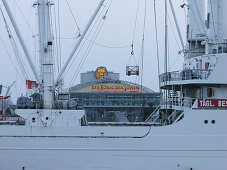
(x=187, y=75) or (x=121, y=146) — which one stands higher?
(x=187, y=75)

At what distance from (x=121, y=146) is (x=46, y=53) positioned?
631 centimetres

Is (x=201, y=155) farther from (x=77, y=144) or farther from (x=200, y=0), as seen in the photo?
(x=200, y=0)

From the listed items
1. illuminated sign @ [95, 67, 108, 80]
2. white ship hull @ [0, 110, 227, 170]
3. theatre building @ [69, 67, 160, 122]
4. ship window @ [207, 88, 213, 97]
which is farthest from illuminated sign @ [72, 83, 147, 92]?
white ship hull @ [0, 110, 227, 170]

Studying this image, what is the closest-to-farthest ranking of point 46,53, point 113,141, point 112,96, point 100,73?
point 113,141 → point 46,53 → point 112,96 → point 100,73

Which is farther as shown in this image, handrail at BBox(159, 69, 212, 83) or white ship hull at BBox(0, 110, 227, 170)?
handrail at BBox(159, 69, 212, 83)

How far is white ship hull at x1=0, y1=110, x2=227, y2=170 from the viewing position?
58.2 ft

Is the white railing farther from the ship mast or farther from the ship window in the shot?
the ship mast

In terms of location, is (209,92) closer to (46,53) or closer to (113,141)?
(113,141)

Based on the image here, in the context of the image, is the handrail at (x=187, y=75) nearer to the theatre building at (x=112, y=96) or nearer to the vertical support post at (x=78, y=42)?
the vertical support post at (x=78, y=42)

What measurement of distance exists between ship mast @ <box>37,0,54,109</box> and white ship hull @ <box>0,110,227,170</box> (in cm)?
199

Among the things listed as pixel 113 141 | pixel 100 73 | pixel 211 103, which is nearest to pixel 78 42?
pixel 113 141

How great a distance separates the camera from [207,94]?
63.9 ft

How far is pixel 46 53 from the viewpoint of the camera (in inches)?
731

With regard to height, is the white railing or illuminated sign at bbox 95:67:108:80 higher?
illuminated sign at bbox 95:67:108:80
